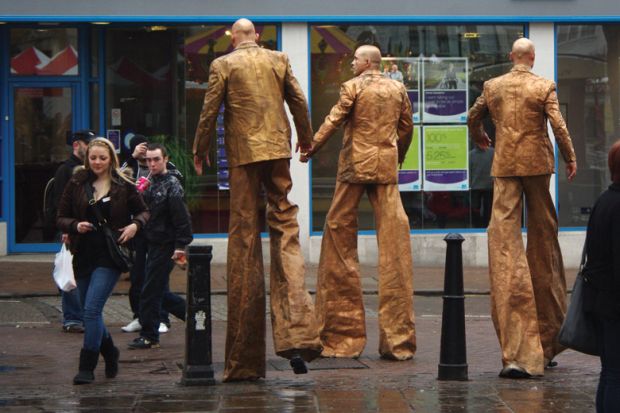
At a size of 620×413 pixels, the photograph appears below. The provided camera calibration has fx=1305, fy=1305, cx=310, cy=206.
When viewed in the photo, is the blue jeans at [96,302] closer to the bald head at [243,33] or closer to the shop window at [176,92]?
the bald head at [243,33]

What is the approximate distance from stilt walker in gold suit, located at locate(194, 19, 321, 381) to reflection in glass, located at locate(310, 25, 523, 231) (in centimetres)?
897

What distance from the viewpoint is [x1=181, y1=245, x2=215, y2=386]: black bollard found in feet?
28.7

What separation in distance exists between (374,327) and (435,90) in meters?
6.67

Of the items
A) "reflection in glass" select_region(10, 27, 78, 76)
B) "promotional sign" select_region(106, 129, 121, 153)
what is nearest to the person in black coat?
"promotional sign" select_region(106, 129, 121, 153)

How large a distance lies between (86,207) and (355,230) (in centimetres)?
226

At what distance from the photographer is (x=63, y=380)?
9.20 m

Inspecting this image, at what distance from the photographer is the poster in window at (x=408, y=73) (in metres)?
18.1

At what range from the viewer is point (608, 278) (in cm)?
659

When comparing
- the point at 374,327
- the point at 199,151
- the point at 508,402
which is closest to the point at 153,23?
the point at 374,327

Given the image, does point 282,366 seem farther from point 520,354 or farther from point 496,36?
point 496,36

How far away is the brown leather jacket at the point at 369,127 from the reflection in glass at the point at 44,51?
29.6 feet

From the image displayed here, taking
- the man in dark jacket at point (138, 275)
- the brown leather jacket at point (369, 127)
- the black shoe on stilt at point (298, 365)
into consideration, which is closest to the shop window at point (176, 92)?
the man in dark jacket at point (138, 275)

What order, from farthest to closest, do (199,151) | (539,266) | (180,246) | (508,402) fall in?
(180,246)
(539,266)
(199,151)
(508,402)

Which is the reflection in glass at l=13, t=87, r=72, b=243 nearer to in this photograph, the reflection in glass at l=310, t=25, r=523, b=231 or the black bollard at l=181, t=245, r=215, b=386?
the reflection in glass at l=310, t=25, r=523, b=231
